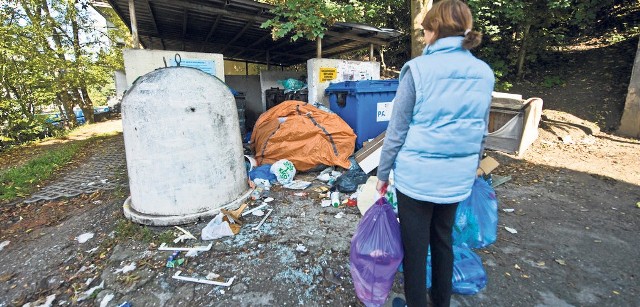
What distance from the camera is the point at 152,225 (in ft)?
10.3

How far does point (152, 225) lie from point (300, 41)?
6.49 metres

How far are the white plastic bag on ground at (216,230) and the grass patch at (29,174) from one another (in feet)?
12.6

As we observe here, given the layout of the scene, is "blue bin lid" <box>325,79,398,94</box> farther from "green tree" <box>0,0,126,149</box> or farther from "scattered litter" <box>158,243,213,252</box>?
"green tree" <box>0,0,126,149</box>

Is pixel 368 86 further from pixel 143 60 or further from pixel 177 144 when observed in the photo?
pixel 143 60

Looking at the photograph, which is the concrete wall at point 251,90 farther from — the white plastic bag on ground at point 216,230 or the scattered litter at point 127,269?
the scattered litter at point 127,269

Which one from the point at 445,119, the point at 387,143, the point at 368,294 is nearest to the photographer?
the point at 445,119

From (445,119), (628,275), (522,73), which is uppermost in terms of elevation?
(522,73)

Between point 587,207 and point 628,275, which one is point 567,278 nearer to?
point 628,275

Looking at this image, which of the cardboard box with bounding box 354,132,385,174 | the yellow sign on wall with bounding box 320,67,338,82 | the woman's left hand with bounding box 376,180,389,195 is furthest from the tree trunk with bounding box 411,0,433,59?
the woman's left hand with bounding box 376,180,389,195

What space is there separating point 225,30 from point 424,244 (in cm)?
738

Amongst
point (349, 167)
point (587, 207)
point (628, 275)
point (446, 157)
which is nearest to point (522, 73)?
point (587, 207)

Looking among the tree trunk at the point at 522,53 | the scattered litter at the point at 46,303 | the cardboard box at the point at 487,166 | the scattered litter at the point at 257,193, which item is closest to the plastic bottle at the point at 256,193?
the scattered litter at the point at 257,193

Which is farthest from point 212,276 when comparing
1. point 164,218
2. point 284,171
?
point 284,171

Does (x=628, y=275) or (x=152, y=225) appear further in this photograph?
(x=152, y=225)
